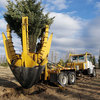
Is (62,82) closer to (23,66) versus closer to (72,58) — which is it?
(23,66)

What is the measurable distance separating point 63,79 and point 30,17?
20.0ft

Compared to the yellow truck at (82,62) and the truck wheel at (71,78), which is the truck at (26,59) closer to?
the truck wheel at (71,78)

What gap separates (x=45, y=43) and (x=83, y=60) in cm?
683

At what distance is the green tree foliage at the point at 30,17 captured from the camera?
1055 cm

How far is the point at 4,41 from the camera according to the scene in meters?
5.88

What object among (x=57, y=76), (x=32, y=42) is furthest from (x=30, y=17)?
(x=57, y=76)

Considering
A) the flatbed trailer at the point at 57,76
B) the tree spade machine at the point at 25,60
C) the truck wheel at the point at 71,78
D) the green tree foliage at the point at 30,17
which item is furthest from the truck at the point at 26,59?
the green tree foliage at the point at 30,17

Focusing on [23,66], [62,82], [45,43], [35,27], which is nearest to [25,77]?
[23,66]

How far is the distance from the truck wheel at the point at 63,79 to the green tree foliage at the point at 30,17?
13.9 ft

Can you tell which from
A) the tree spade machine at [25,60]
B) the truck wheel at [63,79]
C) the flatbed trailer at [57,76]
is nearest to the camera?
the tree spade machine at [25,60]

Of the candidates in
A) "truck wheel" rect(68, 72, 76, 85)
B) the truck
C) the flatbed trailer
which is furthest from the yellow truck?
the truck

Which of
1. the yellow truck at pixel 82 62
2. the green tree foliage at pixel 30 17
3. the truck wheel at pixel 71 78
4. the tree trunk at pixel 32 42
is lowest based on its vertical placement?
the truck wheel at pixel 71 78

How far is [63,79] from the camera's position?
8.20m

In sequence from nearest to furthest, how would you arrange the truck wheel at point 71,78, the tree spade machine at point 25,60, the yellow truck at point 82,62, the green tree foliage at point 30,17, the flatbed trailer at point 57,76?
the tree spade machine at point 25,60
the flatbed trailer at point 57,76
the truck wheel at point 71,78
the green tree foliage at point 30,17
the yellow truck at point 82,62
